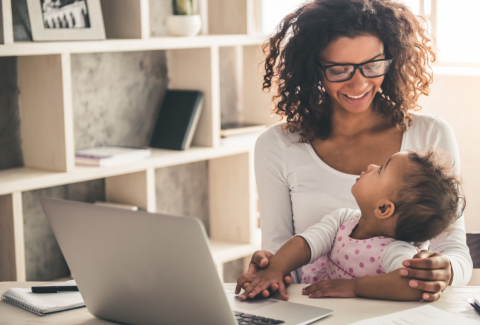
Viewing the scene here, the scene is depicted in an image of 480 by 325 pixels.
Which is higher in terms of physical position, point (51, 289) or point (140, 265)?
point (140, 265)

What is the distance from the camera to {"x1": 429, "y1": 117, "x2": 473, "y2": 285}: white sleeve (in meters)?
1.48

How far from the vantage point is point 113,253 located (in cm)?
107

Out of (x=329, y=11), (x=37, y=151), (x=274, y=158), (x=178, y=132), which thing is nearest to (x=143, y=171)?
(x=178, y=132)

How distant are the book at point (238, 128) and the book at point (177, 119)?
17cm

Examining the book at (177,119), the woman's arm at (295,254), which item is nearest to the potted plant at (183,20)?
the book at (177,119)

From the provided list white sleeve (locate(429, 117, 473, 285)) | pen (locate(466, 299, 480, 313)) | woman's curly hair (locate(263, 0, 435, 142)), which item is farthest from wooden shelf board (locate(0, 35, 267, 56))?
pen (locate(466, 299, 480, 313))

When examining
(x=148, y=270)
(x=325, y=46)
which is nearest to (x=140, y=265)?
(x=148, y=270)

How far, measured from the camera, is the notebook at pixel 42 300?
4.09 feet

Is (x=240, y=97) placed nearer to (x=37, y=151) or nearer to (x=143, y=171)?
(x=143, y=171)

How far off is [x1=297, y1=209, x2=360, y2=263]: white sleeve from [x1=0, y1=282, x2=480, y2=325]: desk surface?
0.17m

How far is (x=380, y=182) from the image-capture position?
142 cm

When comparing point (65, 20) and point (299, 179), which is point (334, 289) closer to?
point (299, 179)

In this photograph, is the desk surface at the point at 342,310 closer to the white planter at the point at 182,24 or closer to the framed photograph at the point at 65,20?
the framed photograph at the point at 65,20

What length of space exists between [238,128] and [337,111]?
1.13m
